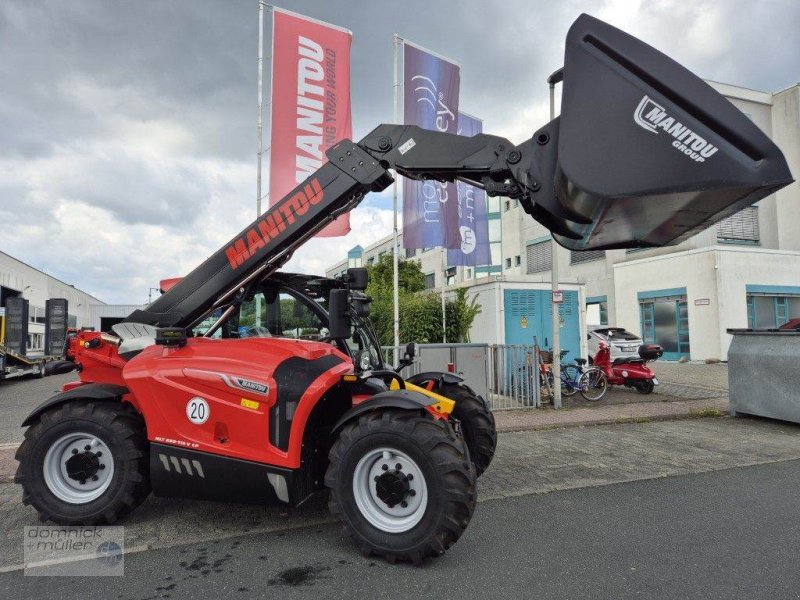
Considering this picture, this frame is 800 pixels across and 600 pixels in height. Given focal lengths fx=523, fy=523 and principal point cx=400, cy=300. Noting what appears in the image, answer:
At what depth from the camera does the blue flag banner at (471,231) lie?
42.1 ft

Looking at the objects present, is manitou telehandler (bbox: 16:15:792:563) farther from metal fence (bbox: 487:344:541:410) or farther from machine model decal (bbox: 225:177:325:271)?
metal fence (bbox: 487:344:541:410)

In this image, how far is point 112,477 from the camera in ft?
13.0

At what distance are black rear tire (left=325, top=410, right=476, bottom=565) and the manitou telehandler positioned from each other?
0.04 feet

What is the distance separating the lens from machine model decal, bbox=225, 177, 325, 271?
434 centimetres

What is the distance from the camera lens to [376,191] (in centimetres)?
451

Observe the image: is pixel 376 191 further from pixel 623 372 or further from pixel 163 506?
pixel 623 372

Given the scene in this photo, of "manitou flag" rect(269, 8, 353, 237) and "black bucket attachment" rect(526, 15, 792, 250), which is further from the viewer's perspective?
"manitou flag" rect(269, 8, 353, 237)

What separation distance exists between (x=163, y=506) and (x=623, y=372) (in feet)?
36.3

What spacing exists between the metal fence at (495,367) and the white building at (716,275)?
4059mm

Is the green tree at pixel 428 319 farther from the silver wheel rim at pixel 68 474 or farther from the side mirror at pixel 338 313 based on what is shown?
the side mirror at pixel 338 313

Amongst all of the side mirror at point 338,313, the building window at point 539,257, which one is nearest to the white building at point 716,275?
the building window at point 539,257

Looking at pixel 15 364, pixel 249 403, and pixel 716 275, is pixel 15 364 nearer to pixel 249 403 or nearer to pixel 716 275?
pixel 249 403

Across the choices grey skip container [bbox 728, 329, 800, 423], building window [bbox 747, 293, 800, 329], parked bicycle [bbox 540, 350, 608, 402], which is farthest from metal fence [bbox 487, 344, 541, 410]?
building window [bbox 747, 293, 800, 329]

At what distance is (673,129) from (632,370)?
10.6 meters
